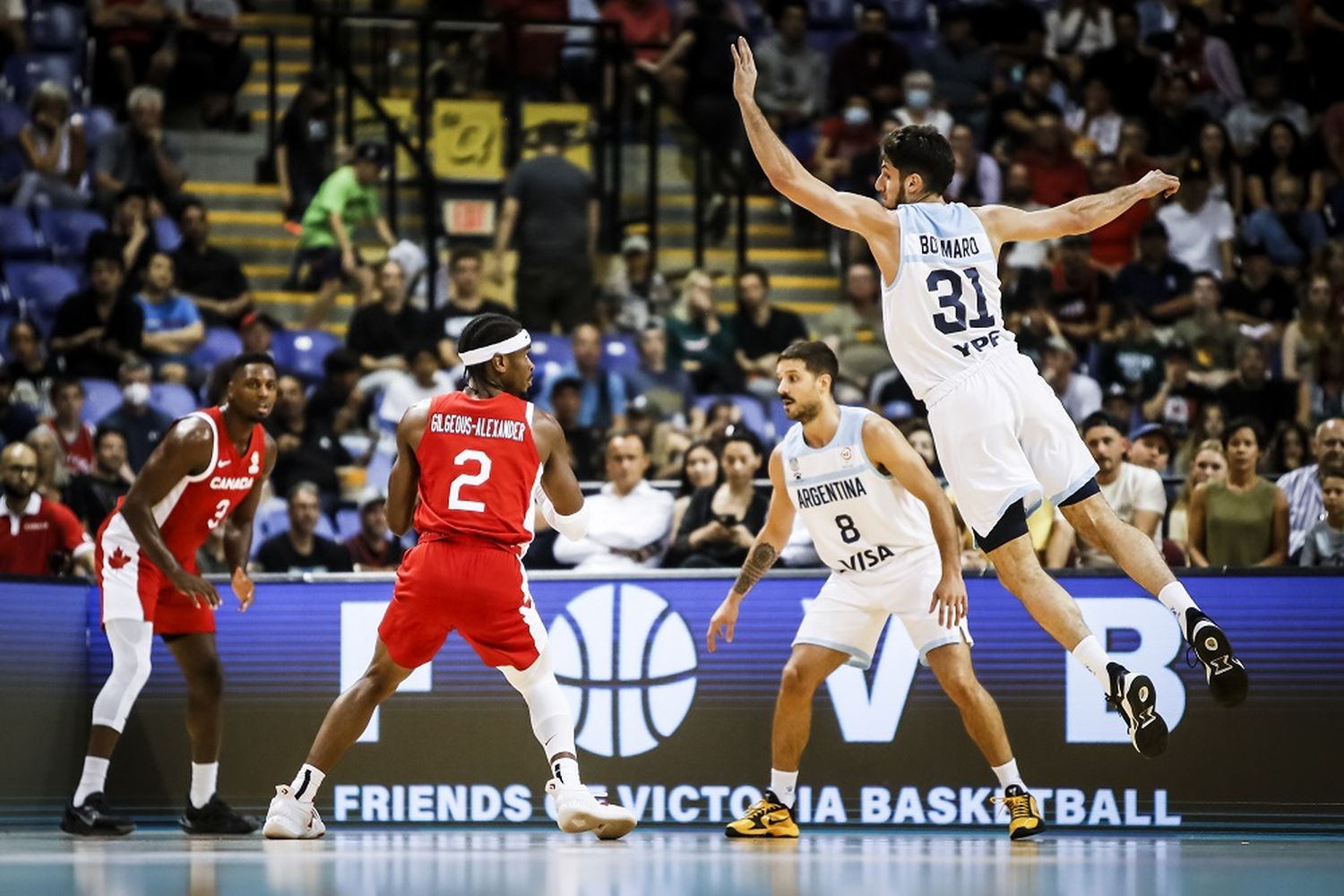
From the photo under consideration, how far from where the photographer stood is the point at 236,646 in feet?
31.7

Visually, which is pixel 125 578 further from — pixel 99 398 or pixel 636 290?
pixel 636 290

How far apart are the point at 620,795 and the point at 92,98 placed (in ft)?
28.4

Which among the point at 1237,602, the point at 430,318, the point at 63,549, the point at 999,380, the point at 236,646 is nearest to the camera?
the point at 999,380

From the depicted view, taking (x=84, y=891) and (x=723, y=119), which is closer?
(x=84, y=891)

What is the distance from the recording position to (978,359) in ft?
23.3

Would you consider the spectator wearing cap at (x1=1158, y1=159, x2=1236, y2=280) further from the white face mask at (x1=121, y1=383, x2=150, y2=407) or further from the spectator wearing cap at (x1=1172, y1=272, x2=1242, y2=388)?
the white face mask at (x1=121, y1=383, x2=150, y2=407)

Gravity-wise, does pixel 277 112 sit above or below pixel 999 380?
above

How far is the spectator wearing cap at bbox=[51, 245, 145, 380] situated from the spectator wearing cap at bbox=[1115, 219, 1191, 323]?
7108 millimetres

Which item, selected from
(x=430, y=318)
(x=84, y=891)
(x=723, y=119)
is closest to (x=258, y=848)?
(x=84, y=891)

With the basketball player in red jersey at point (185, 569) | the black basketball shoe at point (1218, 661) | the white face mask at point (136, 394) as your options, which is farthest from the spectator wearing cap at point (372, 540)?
the black basketball shoe at point (1218, 661)

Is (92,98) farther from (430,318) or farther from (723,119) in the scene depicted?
(723,119)

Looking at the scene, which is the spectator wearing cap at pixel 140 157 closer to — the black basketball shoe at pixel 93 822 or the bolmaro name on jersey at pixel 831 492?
the black basketball shoe at pixel 93 822

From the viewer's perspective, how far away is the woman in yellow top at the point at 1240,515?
979 cm

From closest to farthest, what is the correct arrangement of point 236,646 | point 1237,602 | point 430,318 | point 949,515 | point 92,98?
1. point 949,515
2. point 1237,602
3. point 236,646
4. point 430,318
5. point 92,98
